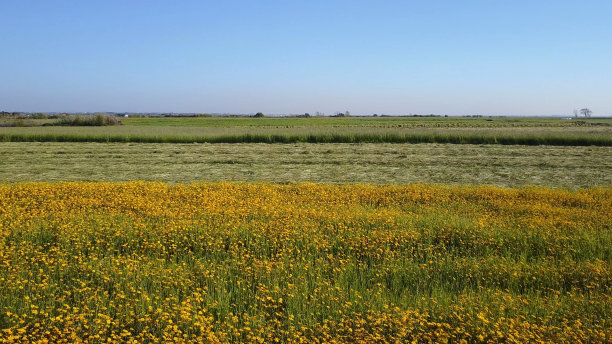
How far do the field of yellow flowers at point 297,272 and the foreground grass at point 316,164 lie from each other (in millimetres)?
7419

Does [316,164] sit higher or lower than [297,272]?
higher

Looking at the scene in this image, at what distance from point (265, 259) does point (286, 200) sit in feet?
15.9

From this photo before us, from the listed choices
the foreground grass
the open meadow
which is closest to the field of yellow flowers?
the open meadow

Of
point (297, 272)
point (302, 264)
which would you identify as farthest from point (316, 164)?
point (297, 272)

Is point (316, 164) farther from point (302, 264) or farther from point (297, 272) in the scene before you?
point (297, 272)

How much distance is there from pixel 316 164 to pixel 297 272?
1692 centimetres

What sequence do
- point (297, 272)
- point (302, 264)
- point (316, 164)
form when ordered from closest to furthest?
point (297, 272) < point (302, 264) < point (316, 164)

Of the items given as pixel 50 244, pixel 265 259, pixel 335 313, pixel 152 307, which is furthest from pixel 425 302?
pixel 50 244

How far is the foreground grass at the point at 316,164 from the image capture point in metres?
18.9

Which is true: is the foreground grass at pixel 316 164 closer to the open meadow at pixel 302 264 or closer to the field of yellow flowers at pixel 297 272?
the open meadow at pixel 302 264

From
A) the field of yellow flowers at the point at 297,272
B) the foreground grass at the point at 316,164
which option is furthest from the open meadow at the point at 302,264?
the foreground grass at the point at 316,164

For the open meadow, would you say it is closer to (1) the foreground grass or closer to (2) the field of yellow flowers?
(2) the field of yellow flowers

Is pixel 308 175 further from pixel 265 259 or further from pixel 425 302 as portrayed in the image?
pixel 425 302

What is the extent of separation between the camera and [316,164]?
2364 cm
